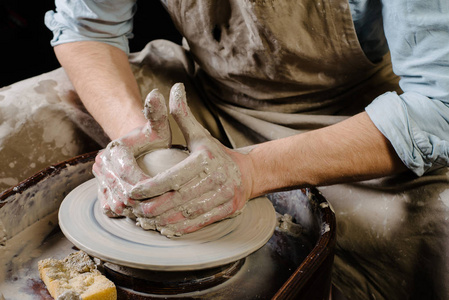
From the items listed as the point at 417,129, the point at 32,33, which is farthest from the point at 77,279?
the point at 32,33

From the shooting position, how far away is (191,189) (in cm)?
91

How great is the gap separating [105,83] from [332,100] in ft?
2.51

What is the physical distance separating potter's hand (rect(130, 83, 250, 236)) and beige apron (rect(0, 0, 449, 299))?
0.42 m

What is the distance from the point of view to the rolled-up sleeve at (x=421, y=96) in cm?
100

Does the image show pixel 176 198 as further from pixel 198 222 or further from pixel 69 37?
pixel 69 37

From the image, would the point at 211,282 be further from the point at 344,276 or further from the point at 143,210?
the point at 344,276

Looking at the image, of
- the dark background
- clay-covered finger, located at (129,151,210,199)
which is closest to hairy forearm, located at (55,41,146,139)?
clay-covered finger, located at (129,151,210,199)

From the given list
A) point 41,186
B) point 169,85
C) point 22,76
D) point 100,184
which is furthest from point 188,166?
point 22,76

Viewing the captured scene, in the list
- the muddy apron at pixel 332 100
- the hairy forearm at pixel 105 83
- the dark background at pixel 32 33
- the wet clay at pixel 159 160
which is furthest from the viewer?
the dark background at pixel 32 33

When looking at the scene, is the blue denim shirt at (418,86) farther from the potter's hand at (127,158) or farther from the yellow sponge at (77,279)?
the yellow sponge at (77,279)

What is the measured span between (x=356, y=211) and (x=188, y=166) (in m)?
0.58

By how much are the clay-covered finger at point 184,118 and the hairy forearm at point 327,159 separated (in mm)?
158

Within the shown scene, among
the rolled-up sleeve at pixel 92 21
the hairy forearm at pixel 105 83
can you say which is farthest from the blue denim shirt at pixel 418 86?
the rolled-up sleeve at pixel 92 21

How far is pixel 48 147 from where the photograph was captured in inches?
56.6
